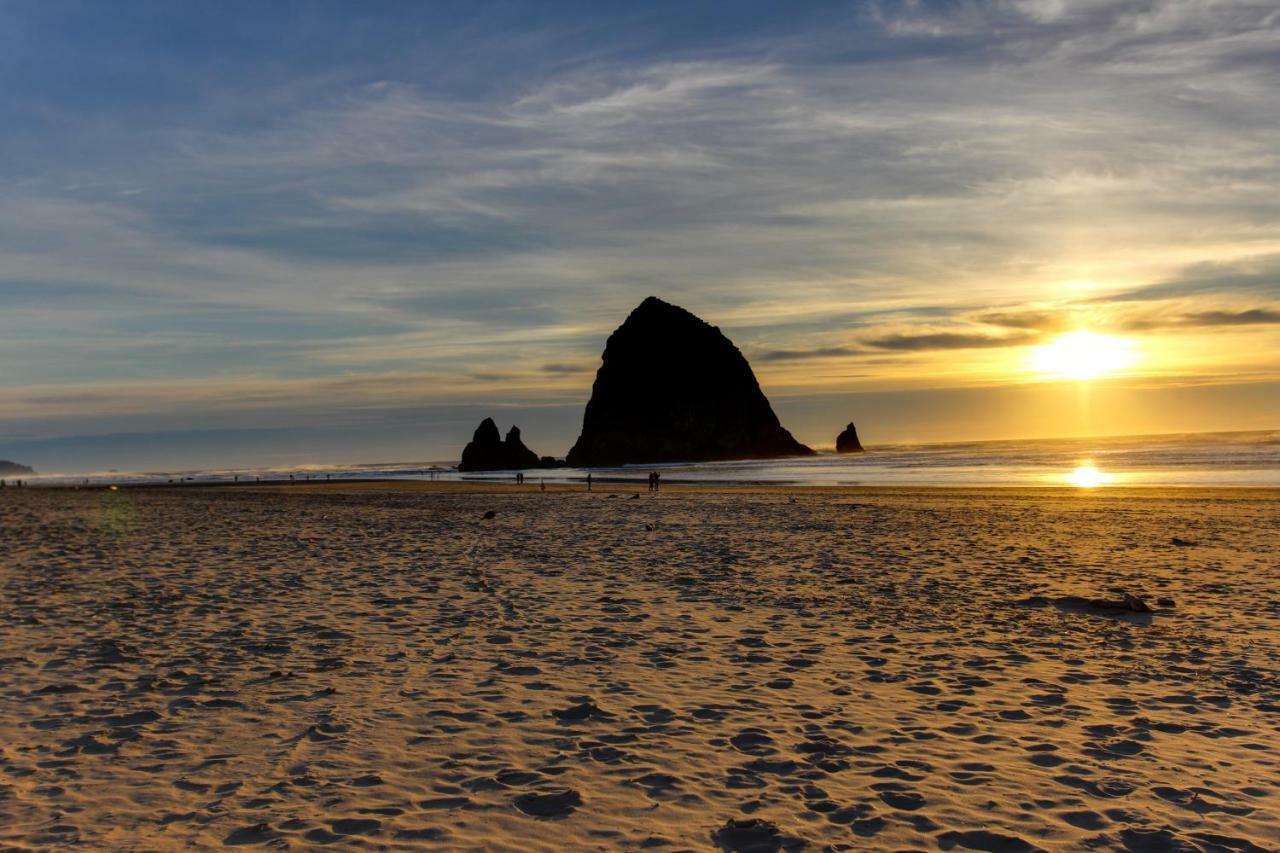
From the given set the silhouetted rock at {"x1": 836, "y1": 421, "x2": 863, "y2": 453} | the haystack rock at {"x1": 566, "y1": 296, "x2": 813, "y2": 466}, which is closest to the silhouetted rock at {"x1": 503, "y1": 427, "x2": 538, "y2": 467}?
the haystack rock at {"x1": 566, "y1": 296, "x2": 813, "y2": 466}

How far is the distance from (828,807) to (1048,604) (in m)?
7.86

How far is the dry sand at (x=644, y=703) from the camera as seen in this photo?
203 inches

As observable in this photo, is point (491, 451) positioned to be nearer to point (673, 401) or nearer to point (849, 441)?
A: point (673, 401)

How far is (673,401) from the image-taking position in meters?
154

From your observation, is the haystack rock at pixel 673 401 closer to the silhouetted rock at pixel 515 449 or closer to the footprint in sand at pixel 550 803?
the silhouetted rock at pixel 515 449

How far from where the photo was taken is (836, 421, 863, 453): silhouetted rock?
17512cm

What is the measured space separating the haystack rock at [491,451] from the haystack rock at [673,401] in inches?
786

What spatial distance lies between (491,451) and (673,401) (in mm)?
38934

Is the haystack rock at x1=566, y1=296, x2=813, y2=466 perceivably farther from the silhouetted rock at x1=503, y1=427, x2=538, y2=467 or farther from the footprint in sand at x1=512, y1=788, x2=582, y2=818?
the footprint in sand at x1=512, y1=788, x2=582, y2=818

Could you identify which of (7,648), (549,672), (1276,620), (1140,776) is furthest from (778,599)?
(7,648)

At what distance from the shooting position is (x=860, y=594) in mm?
12781

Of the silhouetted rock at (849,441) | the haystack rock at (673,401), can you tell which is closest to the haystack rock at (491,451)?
the haystack rock at (673,401)

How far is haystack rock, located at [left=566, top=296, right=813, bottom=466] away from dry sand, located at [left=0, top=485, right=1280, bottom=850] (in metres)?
131

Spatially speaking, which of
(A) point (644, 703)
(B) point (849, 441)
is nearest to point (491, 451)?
(B) point (849, 441)
